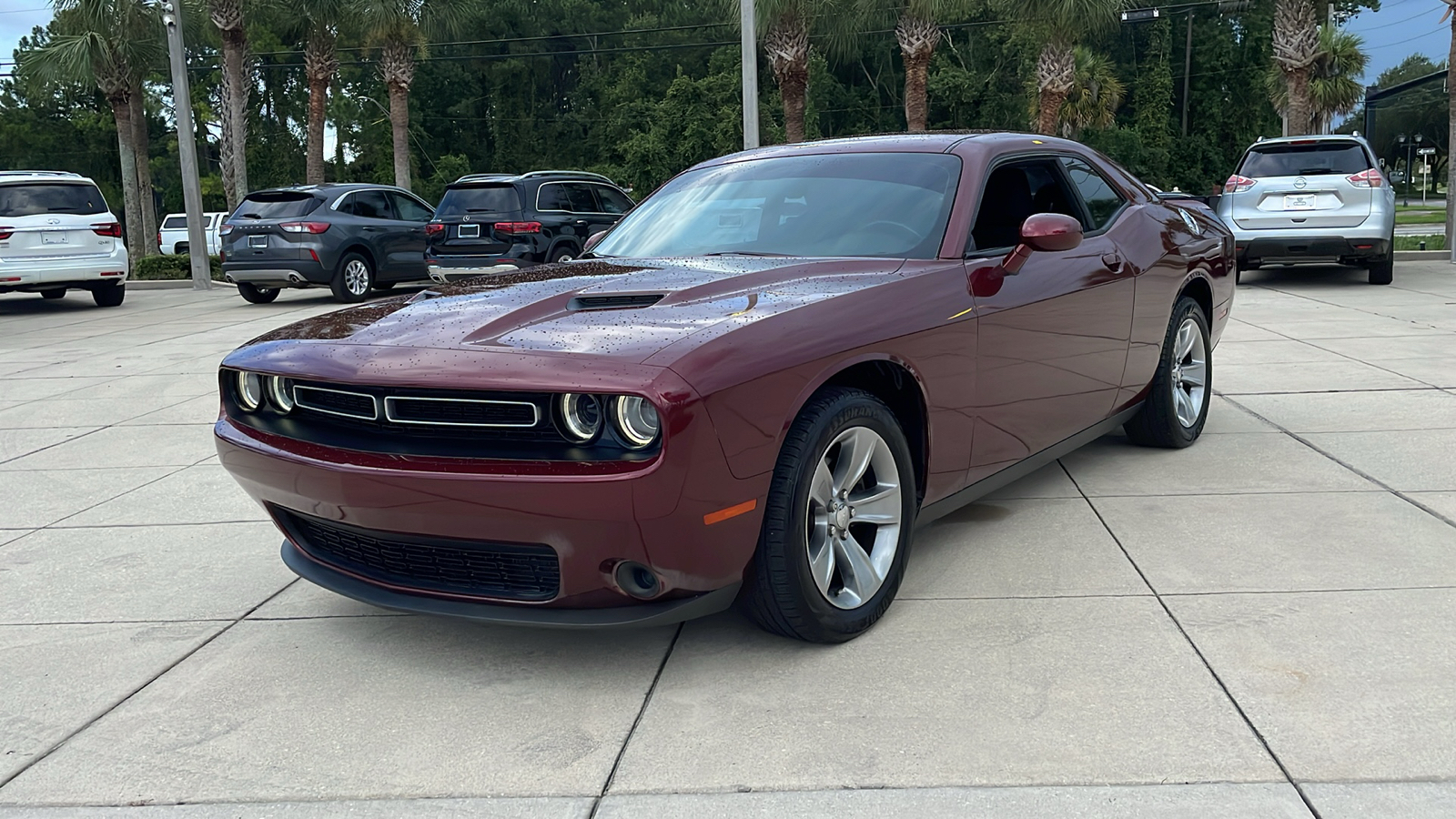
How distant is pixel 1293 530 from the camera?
4.57 metres

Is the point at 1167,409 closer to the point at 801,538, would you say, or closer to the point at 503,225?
the point at 801,538

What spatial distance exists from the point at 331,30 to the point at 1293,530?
29199 mm

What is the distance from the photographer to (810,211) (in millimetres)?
4543

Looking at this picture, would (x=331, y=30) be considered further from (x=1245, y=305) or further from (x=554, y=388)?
(x=554, y=388)

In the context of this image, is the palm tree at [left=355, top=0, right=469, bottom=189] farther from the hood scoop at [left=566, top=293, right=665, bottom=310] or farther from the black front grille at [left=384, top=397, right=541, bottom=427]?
the black front grille at [left=384, top=397, right=541, bottom=427]

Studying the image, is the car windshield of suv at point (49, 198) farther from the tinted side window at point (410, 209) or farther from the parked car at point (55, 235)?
the tinted side window at point (410, 209)

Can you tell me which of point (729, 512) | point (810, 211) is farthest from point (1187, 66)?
point (729, 512)

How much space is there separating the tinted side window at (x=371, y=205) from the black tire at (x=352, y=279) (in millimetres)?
686

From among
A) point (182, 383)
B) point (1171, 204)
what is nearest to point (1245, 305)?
point (1171, 204)

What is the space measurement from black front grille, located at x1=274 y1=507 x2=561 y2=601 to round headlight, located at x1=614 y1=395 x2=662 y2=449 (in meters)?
0.38

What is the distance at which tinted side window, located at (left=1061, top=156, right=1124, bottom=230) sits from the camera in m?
5.21

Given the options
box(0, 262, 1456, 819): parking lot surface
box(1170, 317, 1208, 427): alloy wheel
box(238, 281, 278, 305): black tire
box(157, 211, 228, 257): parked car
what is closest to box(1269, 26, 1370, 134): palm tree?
box(238, 281, 278, 305): black tire

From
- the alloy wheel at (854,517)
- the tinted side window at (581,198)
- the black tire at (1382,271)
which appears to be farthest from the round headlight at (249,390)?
the black tire at (1382,271)

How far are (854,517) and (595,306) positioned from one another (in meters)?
0.98
